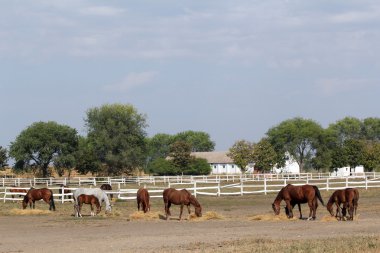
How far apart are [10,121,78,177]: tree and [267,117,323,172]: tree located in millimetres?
35432

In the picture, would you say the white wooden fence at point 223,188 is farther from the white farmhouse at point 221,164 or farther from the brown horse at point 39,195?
the white farmhouse at point 221,164

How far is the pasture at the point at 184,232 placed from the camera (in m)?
17.7

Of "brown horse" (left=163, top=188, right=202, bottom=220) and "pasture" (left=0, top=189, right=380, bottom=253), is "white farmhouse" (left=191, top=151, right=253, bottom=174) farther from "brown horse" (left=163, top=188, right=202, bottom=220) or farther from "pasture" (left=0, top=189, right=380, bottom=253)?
"brown horse" (left=163, top=188, right=202, bottom=220)

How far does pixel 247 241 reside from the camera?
1870cm

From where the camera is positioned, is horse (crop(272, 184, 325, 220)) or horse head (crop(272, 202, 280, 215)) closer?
horse (crop(272, 184, 325, 220))

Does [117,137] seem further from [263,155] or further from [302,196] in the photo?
[302,196]

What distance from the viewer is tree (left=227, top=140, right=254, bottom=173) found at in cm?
10094

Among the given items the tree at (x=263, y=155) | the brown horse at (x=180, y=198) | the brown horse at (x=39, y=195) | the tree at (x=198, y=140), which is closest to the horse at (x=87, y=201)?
the brown horse at (x=180, y=198)

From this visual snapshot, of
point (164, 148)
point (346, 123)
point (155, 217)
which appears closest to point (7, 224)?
point (155, 217)

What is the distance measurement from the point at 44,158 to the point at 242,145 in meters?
27.1

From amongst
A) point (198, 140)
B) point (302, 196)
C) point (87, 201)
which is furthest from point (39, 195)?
point (198, 140)

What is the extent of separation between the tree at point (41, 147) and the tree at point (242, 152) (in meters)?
22.1

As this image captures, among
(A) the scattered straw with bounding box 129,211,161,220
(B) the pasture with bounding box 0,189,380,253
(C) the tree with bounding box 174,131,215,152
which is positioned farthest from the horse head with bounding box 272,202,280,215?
(C) the tree with bounding box 174,131,215,152

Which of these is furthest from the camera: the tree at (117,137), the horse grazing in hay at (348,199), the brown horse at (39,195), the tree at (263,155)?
the tree at (263,155)
